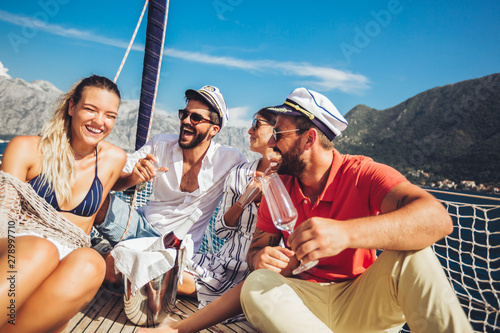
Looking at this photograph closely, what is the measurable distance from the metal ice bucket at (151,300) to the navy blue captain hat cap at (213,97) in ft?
5.56

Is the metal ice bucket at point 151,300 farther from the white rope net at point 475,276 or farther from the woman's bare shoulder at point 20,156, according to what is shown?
the white rope net at point 475,276

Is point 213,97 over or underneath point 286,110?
over

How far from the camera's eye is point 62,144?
7.13ft

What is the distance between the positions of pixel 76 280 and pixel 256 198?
1343mm

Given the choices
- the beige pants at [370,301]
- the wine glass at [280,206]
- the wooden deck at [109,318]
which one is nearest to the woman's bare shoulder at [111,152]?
the wooden deck at [109,318]

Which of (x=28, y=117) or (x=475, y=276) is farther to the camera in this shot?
(x=28, y=117)

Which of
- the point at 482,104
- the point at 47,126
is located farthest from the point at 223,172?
the point at 482,104

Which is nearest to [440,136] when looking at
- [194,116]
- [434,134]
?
[434,134]

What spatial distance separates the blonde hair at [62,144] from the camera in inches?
81.2

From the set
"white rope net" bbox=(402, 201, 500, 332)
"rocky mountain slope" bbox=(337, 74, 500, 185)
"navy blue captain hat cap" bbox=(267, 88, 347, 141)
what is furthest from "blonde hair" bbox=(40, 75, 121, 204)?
"rocky mountain slope" bbox=(337, 74, 500, 185)

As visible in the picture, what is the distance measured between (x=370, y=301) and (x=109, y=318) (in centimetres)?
172

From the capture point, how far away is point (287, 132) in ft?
6.55

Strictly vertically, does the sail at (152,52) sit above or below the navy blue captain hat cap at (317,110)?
above

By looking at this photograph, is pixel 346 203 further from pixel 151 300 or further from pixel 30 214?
pixel 30 214
